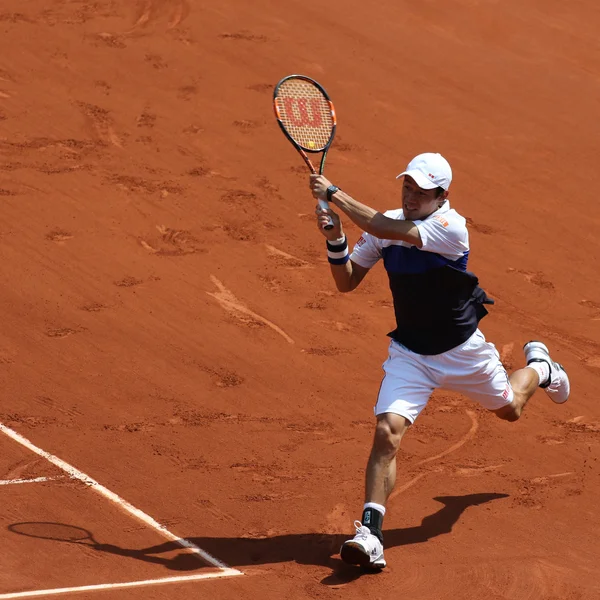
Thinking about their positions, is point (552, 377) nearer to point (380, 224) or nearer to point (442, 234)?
point (442, 234)

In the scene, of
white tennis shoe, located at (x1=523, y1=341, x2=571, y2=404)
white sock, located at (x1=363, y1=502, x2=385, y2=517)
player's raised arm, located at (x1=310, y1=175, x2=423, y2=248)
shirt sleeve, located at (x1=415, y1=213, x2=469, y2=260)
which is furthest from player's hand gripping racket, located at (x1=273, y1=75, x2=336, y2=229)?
white sock, located at (x1=363, y1=502, x2=385, y2=517)

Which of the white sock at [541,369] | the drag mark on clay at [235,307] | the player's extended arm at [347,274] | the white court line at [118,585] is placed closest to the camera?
the white court line at [118,585]

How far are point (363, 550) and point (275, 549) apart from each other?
733mm

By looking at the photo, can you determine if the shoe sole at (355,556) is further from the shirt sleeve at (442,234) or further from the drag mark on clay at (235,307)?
the drag mark on clay at (235,307)

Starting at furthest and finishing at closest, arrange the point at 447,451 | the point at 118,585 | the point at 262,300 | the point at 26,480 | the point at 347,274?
the point at 262,300 < the point at 447,451 < the point at 26,480 < the point at 347,274 < the point at 118,585

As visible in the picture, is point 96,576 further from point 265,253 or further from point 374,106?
A: point 374,106

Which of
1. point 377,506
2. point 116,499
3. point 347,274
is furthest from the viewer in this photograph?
point 116,499

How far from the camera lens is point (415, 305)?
6316 millimetres

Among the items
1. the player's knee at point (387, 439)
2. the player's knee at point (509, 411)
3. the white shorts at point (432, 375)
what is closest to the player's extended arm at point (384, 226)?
the white shorts at point (432, 375)

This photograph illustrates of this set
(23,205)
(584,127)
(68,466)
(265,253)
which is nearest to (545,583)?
(68,466)

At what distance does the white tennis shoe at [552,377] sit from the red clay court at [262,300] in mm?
483

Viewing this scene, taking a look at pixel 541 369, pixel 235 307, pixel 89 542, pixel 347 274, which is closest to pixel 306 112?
pixel 347 274

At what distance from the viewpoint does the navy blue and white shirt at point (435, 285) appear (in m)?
6.15

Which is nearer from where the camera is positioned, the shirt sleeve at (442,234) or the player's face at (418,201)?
the shirt sleeve at (442,234)
